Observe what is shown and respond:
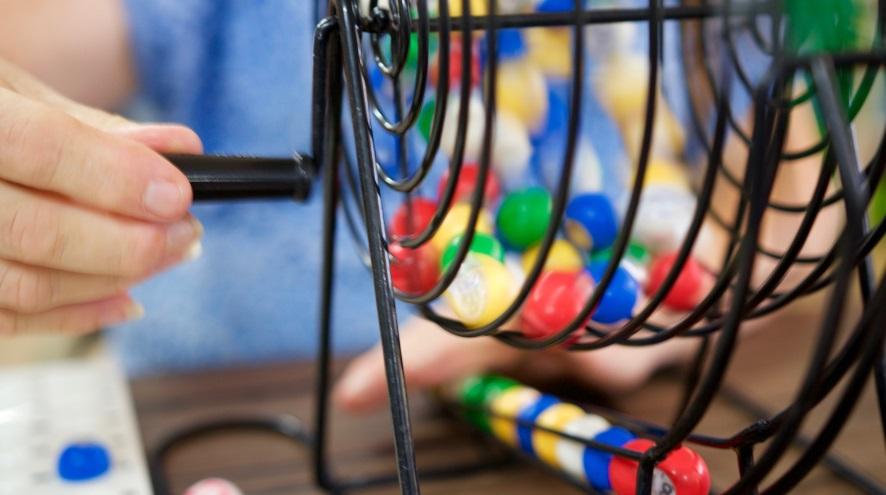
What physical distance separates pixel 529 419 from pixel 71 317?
0.64 feet

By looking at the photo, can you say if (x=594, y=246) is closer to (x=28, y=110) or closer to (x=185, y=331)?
(x=28, y=110)

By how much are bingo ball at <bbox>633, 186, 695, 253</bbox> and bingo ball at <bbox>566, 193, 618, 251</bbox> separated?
62 mm

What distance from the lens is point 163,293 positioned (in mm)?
681

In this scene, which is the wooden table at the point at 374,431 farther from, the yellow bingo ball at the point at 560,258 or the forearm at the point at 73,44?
the forearm at the point at 73,44

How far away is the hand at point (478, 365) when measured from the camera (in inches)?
18.7

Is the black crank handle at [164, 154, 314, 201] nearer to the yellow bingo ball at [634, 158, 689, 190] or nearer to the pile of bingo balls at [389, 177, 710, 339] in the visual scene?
the pile of bingo balls at [389, 177, 710, 339]

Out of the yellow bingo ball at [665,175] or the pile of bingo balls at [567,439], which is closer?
the pile of bingo balls at [567,439]

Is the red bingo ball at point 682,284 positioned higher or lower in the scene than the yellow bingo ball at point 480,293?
lower

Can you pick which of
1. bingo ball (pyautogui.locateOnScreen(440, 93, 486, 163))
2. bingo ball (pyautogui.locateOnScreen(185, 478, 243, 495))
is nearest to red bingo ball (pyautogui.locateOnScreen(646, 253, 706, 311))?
bingo ball (pyautogui.locateOnScreen(440, 93, 486, 163))

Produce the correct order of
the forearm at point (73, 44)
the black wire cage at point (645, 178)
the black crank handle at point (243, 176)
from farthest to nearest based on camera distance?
the forearm at point (73, 44) → the black crank handle at point (243, 176) → the black wire cage at point (645, 178)

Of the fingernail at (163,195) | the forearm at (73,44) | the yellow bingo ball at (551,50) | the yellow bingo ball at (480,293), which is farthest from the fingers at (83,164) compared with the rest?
the forearm at (73,44)

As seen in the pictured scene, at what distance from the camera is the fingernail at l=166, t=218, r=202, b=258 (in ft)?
1.12

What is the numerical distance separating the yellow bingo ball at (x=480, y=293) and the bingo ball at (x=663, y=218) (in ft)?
0.54

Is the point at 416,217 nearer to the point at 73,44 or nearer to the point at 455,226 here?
the point at 455,226
